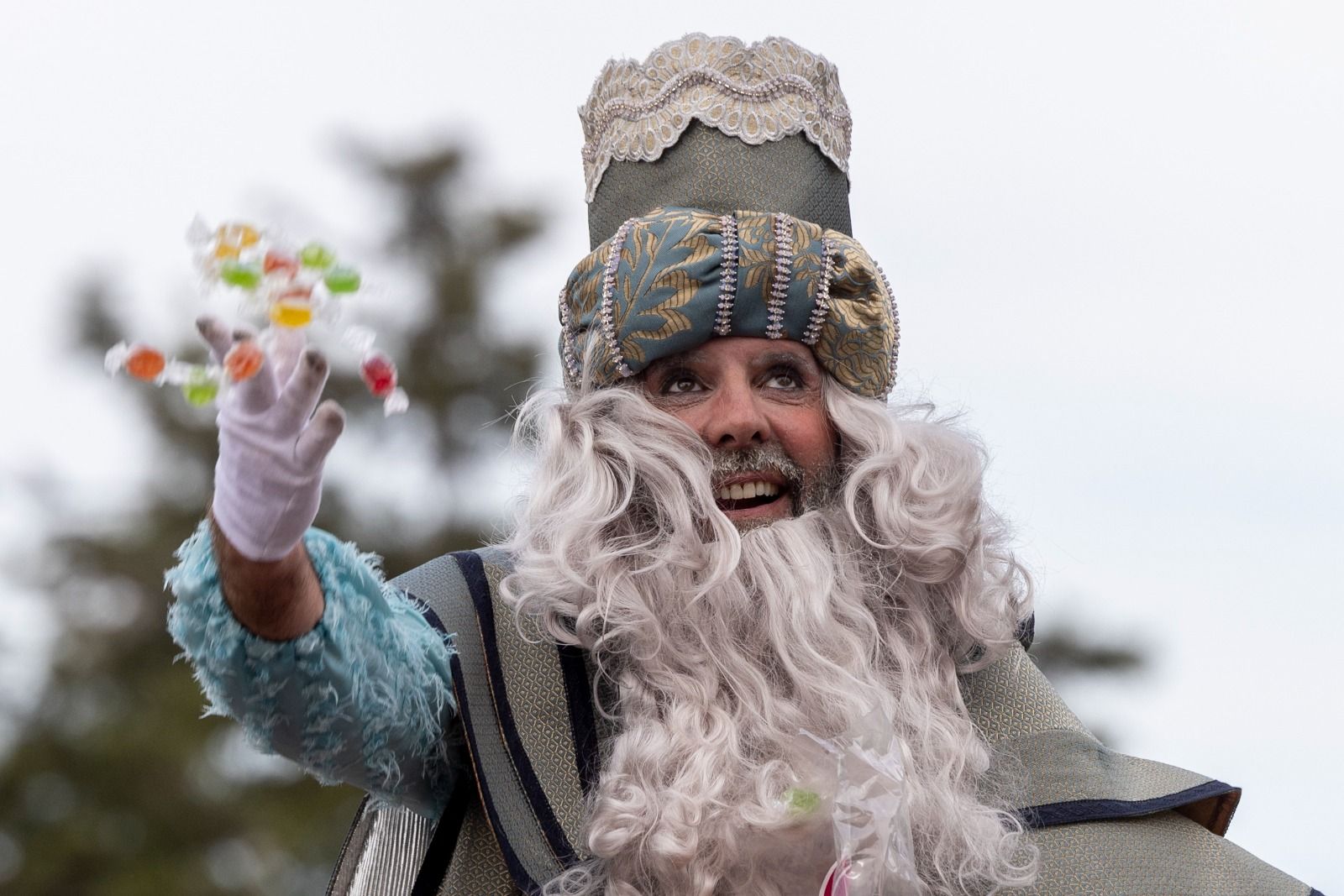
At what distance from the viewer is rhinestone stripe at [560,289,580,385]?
336 centimetres

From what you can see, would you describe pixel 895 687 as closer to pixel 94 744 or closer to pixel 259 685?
pixel 259 685

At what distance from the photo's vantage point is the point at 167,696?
8047 millimetres

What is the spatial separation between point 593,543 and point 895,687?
556mm

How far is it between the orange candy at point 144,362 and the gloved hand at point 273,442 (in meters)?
0.07

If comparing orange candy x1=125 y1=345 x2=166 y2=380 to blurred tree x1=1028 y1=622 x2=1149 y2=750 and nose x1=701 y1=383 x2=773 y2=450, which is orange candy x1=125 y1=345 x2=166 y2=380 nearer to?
nose x1=701 y1=383 x2=773 y2=450

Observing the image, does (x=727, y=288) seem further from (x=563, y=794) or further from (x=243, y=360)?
(x=243, y=360)

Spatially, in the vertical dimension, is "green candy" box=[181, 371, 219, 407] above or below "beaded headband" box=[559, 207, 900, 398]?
below

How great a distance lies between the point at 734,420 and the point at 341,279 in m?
1.07

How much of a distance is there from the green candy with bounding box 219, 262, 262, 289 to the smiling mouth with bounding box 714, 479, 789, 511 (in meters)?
1.16

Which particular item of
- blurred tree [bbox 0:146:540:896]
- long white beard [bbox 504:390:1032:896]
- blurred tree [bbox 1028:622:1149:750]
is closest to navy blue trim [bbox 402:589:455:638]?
long white beard [bbox 504:390:1032:896]

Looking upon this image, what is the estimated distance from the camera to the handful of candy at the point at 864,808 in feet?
8.67

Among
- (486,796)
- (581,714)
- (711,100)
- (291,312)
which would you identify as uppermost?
(711,100)

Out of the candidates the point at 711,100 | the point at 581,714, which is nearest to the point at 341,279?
the point at 581,714

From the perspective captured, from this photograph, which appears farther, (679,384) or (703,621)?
(679,384)
